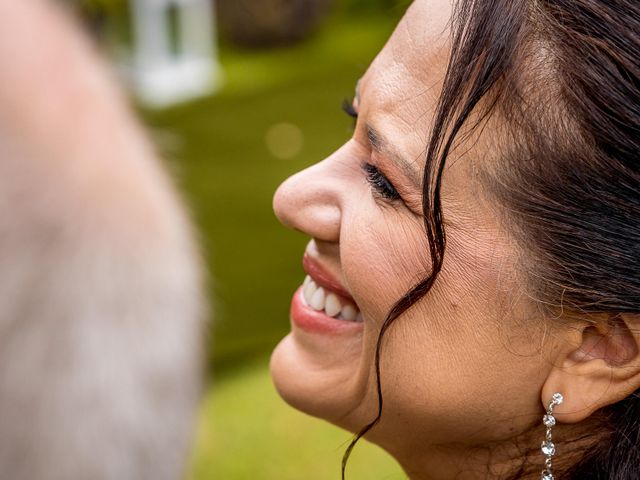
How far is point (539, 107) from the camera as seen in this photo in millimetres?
1103

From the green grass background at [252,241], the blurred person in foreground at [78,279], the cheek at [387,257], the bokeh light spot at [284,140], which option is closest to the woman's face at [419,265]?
the cheek at [387,257]

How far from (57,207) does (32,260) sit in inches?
6.0

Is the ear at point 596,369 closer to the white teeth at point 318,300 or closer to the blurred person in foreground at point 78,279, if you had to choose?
the white teeth at point 318,300

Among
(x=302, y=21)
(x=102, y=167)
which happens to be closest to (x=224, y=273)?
(x=102, y=167)

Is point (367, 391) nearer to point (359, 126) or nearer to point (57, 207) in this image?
point (359, 126)

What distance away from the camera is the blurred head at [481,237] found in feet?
3.59

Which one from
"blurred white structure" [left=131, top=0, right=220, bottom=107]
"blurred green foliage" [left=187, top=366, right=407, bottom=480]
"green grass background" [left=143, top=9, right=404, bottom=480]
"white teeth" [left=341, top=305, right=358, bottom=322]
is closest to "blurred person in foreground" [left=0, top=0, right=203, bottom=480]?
"green grass background" [left=143, top=9, right=404, bottom=480]

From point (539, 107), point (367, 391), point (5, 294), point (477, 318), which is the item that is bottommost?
point (5, 294)

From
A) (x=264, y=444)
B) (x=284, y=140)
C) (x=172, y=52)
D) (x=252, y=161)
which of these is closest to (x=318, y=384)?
(x=264, y=444)

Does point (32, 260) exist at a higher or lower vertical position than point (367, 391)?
lower

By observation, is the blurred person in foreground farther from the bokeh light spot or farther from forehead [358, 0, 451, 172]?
the bokeh light spot

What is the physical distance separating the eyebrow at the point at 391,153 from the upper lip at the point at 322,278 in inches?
7.3

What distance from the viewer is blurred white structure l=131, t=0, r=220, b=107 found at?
7.12 metres

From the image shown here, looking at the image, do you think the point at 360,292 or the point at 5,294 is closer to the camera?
the point at 360,292
